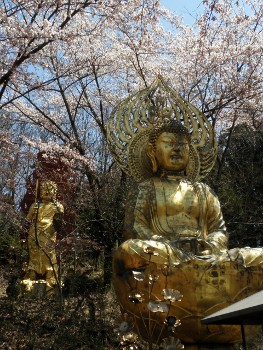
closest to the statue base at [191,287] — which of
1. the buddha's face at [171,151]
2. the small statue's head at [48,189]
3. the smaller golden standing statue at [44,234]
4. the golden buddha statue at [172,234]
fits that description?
the golden buddha statue at [172,234]

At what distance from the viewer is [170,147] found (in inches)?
282

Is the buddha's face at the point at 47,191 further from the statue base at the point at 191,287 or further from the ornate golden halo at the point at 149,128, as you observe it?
the statue base at the point at 191,287

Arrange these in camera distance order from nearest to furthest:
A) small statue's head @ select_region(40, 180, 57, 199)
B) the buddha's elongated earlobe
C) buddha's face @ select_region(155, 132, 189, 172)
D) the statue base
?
the statue base, buddha's face @ select_region(155, 132, 189, 172), the buddha's elongated earlobe, small statue's head @ select_region(40, 180, 57, 199)

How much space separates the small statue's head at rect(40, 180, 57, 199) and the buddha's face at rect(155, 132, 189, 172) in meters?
2.73

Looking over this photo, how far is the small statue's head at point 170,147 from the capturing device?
23.5 feet

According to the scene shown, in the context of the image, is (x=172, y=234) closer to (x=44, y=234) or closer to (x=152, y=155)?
(x=152, y=155)

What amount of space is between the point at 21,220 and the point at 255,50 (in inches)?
222

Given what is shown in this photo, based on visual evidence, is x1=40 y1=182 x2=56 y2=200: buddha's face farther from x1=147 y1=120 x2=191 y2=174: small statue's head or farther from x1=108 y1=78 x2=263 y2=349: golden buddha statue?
x1=147 y1=120 x2=191 y2=174: small statue's head

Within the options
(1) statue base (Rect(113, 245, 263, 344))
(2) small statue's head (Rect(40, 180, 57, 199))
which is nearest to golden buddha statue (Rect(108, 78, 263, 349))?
(1) statue base (Rect(113, 245, 263, 344))

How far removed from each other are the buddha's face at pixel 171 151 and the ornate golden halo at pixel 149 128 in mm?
248

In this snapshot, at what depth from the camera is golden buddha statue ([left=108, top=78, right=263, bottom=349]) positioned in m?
5.41

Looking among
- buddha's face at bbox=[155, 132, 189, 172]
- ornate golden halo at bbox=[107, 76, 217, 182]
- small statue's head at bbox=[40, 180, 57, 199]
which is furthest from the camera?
small statue's head at bbox=[40, 180, 57, 199]

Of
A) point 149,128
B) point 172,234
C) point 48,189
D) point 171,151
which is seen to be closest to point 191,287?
point 172,234

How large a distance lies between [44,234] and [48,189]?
849 millimetres
